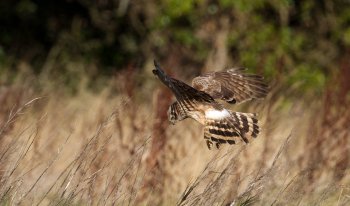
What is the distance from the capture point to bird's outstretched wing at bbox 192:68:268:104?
7309 millimetres

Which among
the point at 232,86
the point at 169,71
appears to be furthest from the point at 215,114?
the point at 169,71

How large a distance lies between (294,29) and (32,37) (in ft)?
15.3

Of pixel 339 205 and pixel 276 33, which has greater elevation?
pixel 276 33

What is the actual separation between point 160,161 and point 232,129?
114cm

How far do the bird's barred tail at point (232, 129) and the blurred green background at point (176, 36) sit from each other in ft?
20.1

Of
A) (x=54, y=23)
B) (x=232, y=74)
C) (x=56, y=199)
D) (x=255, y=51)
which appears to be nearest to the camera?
(x=56, y=199)

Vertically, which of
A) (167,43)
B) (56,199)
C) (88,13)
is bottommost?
(56,199)

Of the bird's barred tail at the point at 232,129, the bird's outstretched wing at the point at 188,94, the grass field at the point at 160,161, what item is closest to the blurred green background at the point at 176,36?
the grass field at the point at 160,161

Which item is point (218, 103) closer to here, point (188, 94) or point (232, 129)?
point (188, 94)

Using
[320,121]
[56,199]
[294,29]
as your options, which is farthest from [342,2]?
[56,199]

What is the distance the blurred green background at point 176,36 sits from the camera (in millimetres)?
14508

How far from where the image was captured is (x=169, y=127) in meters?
8.48

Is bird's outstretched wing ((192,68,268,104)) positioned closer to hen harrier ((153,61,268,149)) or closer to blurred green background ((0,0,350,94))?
hen harrier ((153,61,268,149))

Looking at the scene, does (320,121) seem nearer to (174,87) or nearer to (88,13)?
(174,87)
